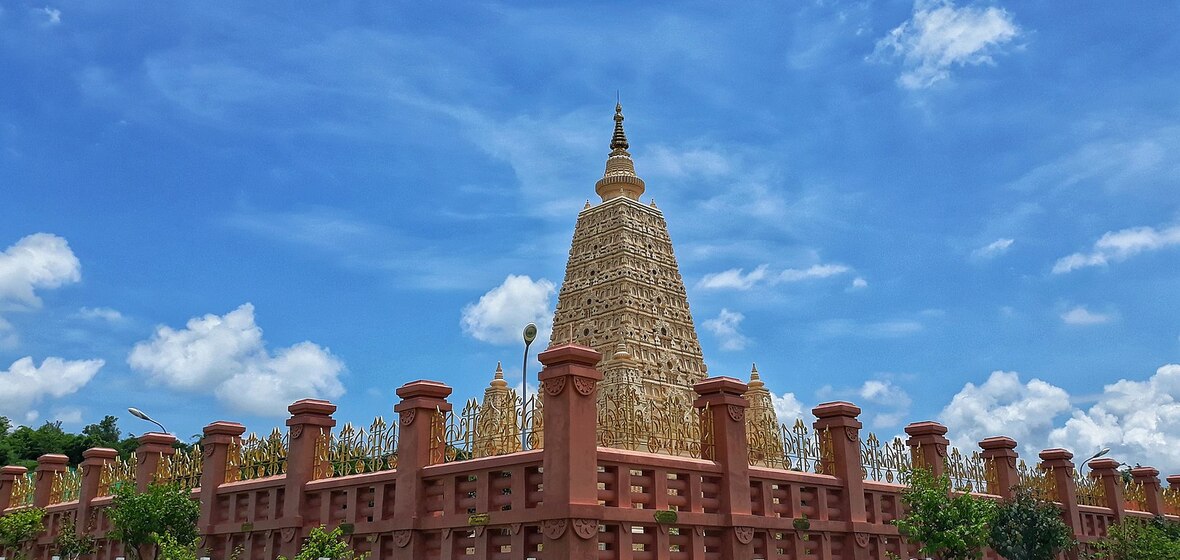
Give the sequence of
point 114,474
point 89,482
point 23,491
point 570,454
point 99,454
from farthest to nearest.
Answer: point 23,491, point 99,454, point 89,482, point 114,474, point 570,454

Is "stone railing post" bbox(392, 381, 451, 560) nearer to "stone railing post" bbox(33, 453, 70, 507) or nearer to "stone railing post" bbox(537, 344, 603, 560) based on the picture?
"stone railing post" bbox(537, 344, 603, 560)

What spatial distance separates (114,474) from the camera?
24.2 m

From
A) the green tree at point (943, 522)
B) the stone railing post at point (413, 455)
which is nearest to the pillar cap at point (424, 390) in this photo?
the stone railing post at point (413, 455)

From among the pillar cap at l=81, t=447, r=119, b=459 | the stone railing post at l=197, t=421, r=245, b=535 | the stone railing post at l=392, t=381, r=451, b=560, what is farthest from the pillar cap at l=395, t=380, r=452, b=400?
the pillar cap at l=81, t=447, r=119, b=459

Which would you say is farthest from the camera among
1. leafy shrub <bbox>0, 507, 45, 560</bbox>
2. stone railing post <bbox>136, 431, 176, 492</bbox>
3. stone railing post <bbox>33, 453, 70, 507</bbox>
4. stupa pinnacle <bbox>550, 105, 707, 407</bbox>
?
stupa pinnacle <bbox>550, 105, 707, 407</bbox>

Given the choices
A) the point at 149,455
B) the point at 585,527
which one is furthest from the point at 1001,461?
the point at 149,455

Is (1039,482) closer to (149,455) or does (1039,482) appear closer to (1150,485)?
(1150,485)

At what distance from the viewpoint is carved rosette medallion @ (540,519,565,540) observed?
13773 mm

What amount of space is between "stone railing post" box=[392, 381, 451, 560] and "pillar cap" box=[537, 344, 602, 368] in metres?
2.89

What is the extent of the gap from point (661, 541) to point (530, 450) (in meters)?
2.46

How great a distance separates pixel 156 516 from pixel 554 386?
400 inches

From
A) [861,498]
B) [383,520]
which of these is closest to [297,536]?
[383,520]

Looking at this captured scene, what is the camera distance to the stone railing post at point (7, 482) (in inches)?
1112

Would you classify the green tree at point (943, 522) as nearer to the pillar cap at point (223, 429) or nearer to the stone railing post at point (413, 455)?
the stone railing post at point (413, 455)
